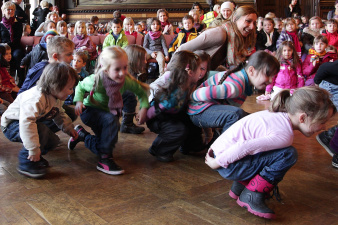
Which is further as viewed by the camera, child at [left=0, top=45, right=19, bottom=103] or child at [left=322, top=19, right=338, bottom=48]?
child at [left=322, top=19, right=338, bottom=48]

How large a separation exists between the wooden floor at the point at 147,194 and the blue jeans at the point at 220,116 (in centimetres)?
32

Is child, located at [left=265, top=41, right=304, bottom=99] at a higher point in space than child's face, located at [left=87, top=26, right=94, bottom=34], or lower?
lower

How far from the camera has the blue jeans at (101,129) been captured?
267 cm

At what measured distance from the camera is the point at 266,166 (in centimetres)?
198

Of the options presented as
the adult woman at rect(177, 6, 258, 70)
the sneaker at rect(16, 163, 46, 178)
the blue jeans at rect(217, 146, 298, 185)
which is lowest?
the sneaker at rect(16, 163, 46, 178)

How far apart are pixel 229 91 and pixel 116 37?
493 centimetres

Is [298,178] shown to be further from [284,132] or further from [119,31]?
[119,31]

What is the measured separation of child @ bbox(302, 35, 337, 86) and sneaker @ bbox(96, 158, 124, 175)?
4674mm

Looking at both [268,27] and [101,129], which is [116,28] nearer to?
[268,27]

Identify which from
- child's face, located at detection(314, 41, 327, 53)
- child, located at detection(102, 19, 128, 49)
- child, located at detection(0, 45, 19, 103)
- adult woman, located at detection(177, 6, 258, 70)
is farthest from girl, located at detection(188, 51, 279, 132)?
child, located at detection(102, 19, 128, 49)

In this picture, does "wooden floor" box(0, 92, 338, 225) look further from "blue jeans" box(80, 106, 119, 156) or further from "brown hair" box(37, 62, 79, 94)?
"brown hair" box(37, 62, 79, 94)

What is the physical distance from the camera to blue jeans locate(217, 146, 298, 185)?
1.94 m

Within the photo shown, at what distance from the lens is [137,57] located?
11.3 feet

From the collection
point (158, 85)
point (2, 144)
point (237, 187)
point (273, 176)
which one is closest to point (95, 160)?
point (158, 85)
